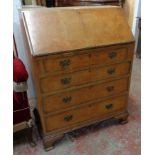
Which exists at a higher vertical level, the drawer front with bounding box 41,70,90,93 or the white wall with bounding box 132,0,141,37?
the white wall with bounding box 132,0,141,37

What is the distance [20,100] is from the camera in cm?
151

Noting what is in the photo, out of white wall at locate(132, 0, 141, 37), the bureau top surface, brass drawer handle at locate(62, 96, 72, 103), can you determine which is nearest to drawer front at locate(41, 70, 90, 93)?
brass drawer handle at locate(62, 96, 72, 103)

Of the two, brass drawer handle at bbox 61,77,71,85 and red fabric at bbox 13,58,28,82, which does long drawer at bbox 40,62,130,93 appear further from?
red fabric at bbox 13,58,28,82

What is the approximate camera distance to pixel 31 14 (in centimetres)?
135

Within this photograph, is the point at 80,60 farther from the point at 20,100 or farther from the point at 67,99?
the point at 20,100

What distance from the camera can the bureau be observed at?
1.32m

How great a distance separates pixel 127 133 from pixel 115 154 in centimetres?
30

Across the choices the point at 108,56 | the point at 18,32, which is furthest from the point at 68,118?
the point at 18,32

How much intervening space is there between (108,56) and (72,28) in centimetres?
37

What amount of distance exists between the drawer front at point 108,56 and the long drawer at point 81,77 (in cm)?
5

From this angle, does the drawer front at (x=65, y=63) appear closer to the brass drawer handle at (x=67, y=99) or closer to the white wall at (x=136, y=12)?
the brass drawer handle at (x=67, y=99)

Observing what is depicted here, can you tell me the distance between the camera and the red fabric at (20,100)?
1365mm

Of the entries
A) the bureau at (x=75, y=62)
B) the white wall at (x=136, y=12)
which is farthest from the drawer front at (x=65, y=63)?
the white wall at (x=136, y=12)
